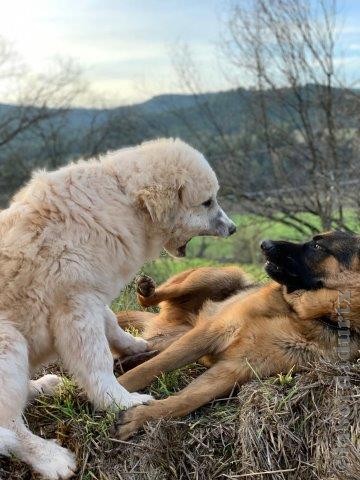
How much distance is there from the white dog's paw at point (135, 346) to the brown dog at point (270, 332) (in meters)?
0.18

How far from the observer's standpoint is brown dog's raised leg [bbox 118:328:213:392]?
14.4ft

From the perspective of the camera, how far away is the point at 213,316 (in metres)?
4.90

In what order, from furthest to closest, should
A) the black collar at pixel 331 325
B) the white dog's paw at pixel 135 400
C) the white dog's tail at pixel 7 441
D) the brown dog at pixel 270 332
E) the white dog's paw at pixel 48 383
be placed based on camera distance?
the white dog's paw at pixel 48 383, the black collar at pixel 331 325, the brown dog at pixel 270 332, the white dog's paw at pixel 135 400, the white dog's tail at pixel 7 441

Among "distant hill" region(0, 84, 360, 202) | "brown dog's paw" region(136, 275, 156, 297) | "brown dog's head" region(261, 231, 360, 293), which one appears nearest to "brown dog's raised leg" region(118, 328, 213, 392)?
"brown dog's head" region(261, 231, 360, 293)

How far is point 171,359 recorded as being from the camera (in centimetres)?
445

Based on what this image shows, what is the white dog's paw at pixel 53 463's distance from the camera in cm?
369

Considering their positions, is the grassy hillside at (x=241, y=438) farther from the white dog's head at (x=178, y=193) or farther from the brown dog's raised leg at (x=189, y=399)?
the white dog's head at (x=178, y=193)

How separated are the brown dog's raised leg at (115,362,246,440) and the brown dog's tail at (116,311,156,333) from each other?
150cm

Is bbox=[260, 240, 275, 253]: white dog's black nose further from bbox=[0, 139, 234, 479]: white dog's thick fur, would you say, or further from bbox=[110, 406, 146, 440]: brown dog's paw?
bbox=[110, 406, 146, 440]: brown dog's paw

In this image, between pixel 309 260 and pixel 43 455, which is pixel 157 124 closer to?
pixel 309 260

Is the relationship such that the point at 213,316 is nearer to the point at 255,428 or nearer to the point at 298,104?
the point at 255,428

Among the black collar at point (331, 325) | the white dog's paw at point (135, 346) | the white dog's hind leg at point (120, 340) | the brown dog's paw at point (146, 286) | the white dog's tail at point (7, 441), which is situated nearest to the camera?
the white dog's tail at point (7, 441)

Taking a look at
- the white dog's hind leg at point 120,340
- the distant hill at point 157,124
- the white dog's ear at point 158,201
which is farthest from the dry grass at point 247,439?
the distant hill at point 157,124

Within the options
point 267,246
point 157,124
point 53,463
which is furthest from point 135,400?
point 157,124
